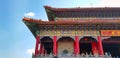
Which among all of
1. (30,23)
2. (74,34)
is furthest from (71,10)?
(30,23)

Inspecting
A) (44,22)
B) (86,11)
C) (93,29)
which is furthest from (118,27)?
(44,22)

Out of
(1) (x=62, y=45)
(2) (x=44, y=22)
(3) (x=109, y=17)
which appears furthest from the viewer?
(3) (x=109, y=17)

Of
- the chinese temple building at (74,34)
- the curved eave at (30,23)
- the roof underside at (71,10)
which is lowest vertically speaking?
the chinese temple building at (74,34)

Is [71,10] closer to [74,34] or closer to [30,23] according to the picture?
[74,34]

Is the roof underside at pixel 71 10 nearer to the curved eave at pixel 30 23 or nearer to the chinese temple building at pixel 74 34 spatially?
the chinese temple building at pixel 74 34

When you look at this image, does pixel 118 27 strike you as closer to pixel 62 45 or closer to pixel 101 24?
pixel 101 24

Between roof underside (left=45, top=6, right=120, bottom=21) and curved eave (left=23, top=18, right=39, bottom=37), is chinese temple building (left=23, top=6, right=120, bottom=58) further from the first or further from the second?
roof underside (left=45, top=6, right=120, bottom=21)

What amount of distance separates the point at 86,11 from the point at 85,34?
504 centimetres

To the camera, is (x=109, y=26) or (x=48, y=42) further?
(x=48, y=42)

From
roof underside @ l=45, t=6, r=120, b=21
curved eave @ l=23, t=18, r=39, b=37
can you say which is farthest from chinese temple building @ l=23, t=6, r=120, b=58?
roof underside @ l=45, t=6, r=120, b=21

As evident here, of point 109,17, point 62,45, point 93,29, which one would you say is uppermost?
point 109,17

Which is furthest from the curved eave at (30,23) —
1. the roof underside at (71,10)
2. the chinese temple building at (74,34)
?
the roof underside at (71,10)

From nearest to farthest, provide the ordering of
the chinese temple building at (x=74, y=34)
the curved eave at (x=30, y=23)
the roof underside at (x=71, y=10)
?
1. the curved eave at (x=30, y=23)
2. the chinese temple building at (x=74, y=34)
3. the roof underside at (x=71, y=10)

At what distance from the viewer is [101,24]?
22.3 meters
